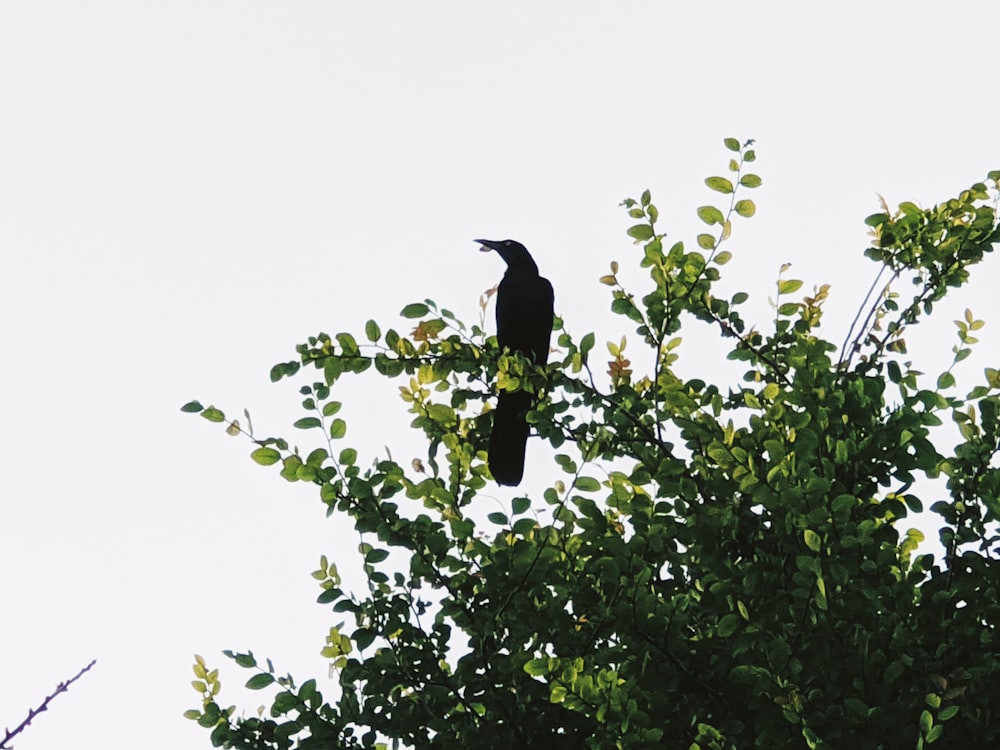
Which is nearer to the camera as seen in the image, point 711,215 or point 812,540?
point 812,540

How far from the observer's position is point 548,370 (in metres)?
4.49

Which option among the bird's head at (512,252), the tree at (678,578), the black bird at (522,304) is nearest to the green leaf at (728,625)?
the tree at (678,578)

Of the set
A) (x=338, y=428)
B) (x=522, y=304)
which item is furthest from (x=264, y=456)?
(x=522, y=304)

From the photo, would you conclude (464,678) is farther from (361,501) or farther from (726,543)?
(726,543)

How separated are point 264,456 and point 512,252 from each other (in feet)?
12.0

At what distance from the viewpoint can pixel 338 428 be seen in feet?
13.7

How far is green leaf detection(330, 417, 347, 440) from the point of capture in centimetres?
418

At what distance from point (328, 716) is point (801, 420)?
1940mm

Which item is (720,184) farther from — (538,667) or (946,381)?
(538,667)

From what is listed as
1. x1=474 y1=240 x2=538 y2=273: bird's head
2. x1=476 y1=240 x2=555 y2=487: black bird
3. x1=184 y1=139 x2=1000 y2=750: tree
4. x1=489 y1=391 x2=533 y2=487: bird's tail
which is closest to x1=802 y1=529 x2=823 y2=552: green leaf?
x1=184 y1=139 x2=1000 y2=750: tree

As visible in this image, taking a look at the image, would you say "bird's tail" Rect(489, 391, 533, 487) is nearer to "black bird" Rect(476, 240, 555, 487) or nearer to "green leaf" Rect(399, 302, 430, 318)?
"green leaf" Rect(399, 302, 430, 318)

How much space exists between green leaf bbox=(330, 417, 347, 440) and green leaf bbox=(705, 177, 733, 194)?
1708 millimetres

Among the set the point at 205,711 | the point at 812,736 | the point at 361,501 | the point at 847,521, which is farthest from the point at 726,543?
the point at 205,711

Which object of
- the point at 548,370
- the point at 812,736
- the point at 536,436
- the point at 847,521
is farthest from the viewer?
the point at 536,436
